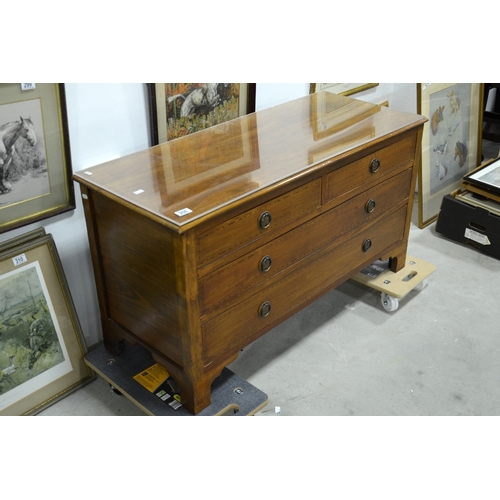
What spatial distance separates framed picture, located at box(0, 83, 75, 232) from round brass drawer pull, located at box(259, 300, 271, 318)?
93 cm

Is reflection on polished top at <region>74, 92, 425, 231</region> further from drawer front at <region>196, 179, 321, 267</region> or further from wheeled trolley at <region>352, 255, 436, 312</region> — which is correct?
wheeled trolley at <region>352, 255, 436, 312</region>

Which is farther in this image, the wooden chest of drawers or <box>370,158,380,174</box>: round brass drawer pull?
<box>370,158,380,174</box>: round brass drawer pull

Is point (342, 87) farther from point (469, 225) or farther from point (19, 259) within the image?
point (19, 259)

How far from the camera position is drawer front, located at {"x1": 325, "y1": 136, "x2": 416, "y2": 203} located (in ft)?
8.68

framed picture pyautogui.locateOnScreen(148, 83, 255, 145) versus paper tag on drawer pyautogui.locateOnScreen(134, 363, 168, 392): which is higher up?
framed picture pyautogui.locateOnScreen(148, 83, 255, 145)

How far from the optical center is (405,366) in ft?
9.71

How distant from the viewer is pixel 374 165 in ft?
9.27

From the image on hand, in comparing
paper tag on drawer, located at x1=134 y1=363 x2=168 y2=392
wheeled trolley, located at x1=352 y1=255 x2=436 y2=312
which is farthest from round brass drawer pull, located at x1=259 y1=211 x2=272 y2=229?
wheeled trolley, located at x1=352 y1=255 x2=436 y2=312

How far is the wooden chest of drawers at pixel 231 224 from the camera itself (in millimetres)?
2211

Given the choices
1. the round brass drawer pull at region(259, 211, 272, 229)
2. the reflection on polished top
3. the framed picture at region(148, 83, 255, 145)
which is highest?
the framed picture at region(148, 83, 255, 145)

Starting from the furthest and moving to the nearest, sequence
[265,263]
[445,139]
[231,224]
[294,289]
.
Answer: [445,139], [294,289], [265,263], [231,224]

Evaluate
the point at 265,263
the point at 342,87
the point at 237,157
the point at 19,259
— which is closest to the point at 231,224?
the point at 265,263

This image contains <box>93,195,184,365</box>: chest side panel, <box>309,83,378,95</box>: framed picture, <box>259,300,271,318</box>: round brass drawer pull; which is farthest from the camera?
<box>309,83,378,95</box>: framed picture

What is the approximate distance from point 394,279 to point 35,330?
1.83m
